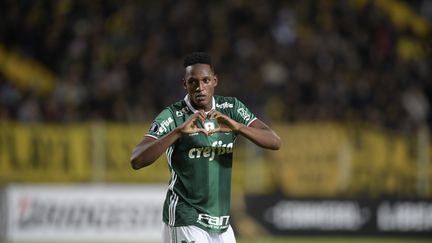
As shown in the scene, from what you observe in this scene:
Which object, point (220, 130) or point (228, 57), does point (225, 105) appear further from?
point (228, 57)

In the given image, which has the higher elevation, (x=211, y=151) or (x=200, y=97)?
(x=200, y=97)

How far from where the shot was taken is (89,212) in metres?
16.0

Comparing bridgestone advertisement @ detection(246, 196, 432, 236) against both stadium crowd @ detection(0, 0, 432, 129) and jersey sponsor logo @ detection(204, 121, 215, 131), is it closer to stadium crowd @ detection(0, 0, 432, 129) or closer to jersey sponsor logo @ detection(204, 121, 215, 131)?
stadium crowd @ detection(0, 0, 432, 129)

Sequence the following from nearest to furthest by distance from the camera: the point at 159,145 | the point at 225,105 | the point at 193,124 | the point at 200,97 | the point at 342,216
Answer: the point at 159,145
the point at 193,124
the point at 200,97
the point at 225,105
the point at 342,216

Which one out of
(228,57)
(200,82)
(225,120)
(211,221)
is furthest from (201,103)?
(228,57)

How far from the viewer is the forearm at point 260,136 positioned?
20.4 ft

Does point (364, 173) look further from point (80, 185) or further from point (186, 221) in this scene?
point (186, 221)

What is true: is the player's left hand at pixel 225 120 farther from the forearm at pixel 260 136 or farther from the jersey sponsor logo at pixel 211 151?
the jersey sponsor logo at pixel 211 151

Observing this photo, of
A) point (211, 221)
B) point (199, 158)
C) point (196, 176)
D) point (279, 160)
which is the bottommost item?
point (211, 221)

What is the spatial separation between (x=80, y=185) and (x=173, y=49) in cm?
443

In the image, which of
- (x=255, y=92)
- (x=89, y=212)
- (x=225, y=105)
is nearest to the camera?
(x=225, y=105)

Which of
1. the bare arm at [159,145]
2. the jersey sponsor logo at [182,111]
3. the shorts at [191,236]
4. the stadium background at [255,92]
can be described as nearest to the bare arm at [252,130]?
the bare arm at [159,145]

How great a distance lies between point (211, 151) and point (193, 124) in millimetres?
355

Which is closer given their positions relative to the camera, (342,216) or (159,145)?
(159,145)
